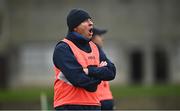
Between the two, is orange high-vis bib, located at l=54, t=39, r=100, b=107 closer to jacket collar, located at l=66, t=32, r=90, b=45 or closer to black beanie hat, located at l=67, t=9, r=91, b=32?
jacket collar, located at l=66, t=32, r=90, b=45

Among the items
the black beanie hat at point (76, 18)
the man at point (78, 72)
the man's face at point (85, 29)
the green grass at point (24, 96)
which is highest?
the black beanie hat at point (76, 18)

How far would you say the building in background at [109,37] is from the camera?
52.2 metres

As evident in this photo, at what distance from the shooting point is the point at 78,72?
7.29 m

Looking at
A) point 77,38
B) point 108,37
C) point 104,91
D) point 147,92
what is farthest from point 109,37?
point 77,38

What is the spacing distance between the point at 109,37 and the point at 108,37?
0.09 meters

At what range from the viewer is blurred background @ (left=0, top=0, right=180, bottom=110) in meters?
52.1

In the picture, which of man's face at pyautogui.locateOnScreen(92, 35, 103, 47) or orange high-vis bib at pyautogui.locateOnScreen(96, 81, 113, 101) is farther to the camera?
man's face at pyautogui.locateOnScreen(92, 35, 103, 47)

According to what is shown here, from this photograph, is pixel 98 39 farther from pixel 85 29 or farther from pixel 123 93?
pixel 123 93

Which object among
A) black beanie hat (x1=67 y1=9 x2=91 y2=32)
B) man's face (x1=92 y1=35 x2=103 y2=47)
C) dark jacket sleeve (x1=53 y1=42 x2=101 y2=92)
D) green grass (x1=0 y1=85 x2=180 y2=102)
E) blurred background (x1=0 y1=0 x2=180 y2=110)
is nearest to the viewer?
dark jacket sleeve (x1=53 y1=42 x2=101 y2=92)

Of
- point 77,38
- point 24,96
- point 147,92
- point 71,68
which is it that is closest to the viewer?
point 71,68

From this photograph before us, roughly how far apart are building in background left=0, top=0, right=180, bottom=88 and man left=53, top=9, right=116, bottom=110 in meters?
43.7

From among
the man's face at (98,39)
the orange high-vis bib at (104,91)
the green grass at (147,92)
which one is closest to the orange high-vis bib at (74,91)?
the orange high-vis bib at (104,91)

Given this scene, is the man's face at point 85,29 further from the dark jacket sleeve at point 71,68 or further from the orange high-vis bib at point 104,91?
the orange high-vis bib at point 104,91

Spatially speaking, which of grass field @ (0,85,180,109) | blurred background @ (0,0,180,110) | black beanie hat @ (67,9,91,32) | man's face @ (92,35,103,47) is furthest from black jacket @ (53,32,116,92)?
blurred background @ (0,0,180,110)
